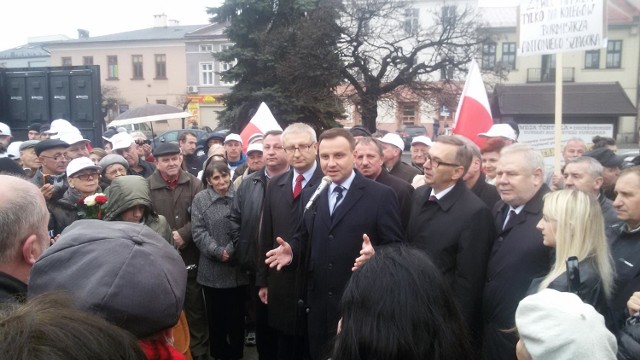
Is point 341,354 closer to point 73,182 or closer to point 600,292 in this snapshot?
point 600,292

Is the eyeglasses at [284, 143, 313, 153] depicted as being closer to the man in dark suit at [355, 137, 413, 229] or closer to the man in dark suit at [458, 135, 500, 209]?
the man in dark suit at [355, 137, 413, 229]

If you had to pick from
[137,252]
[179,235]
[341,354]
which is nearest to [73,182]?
[179,235]

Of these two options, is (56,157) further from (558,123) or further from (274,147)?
(558,123)

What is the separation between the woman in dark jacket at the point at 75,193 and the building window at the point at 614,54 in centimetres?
4866

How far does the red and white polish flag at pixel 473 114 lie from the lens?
5.74 meters

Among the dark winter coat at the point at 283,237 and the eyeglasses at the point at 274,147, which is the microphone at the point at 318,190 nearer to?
the dark winter coat at the point at 283,237

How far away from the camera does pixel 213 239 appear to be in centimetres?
496

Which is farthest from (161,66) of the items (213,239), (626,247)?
(626,247)

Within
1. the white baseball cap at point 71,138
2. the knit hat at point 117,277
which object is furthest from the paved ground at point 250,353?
the knit hat at point 117,277

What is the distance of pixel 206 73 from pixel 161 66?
17.1 ft

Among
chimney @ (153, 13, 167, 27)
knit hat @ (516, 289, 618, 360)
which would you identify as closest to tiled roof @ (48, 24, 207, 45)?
chimney @ (153, 13, 167, 27)

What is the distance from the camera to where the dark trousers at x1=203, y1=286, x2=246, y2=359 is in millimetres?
5105

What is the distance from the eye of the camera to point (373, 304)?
159 centimetres

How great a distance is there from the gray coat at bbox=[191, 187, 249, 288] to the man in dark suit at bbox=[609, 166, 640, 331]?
127 inches
